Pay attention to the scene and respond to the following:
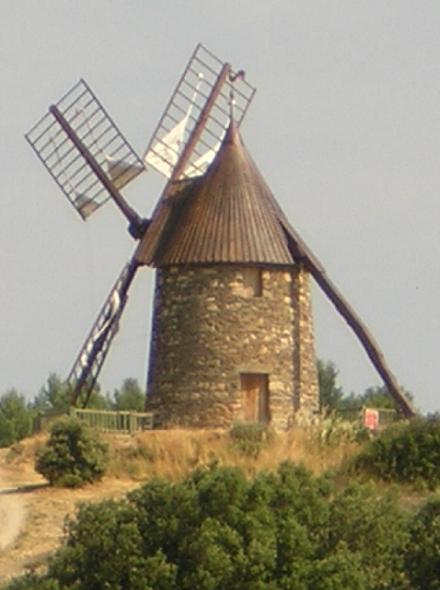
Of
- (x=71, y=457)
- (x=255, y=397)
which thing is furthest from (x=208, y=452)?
(x=255, y=397)

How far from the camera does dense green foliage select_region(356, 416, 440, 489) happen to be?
119ft

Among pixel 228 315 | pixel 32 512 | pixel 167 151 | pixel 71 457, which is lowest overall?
pixel 32 512

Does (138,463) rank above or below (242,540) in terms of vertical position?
above

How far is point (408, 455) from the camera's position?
119 feet

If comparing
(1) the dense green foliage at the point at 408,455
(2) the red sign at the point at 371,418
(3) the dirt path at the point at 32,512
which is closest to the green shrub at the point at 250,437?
(3) the dirt path at the point at 32,512

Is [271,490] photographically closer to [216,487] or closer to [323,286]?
[216,487]

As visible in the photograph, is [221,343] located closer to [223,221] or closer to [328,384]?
[223,221]

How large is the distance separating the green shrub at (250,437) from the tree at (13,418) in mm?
24183

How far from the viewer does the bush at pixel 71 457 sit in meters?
37.9

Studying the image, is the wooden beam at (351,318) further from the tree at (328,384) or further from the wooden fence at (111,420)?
the tree at (328,384)

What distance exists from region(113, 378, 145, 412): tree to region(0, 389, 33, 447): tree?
3.18 meters

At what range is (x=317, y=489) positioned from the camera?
27719 millimetres

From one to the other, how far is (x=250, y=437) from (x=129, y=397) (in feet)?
117

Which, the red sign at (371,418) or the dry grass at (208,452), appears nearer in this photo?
the dry grass at (208,452)
